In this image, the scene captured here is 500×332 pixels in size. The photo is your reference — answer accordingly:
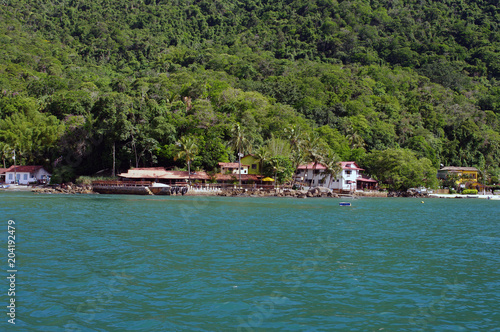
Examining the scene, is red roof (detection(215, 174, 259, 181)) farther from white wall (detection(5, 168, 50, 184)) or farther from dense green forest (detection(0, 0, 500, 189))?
white wall (detection(5, 168, 50, 184))

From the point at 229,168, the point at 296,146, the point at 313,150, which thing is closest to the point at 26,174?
the point at 229,168

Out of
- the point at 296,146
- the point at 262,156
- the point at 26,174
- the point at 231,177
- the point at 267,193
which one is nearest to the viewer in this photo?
the point at 267,193

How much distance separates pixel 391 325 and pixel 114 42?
164m

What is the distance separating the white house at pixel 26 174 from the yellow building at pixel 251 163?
36757mm

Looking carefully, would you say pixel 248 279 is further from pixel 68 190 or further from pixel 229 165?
pixel 229 165

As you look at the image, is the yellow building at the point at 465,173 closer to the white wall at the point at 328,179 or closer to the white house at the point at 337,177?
the white house at the point at 337,177

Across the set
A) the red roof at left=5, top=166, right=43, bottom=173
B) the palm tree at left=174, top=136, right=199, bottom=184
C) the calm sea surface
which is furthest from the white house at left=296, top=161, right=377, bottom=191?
the calm sea surface

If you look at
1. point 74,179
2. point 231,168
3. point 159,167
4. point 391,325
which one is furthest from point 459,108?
point 391,325

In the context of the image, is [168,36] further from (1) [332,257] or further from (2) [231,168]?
(1) [332,257]

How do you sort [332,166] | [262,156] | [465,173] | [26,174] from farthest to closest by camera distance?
[465,173]
[26,174]
[332,166]
[262,156]

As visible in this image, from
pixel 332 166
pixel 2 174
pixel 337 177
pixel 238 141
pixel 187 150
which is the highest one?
pixel 238 141

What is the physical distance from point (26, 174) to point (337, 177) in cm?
5784

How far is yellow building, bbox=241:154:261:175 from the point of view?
261 feet

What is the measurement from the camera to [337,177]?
81.1 meters
